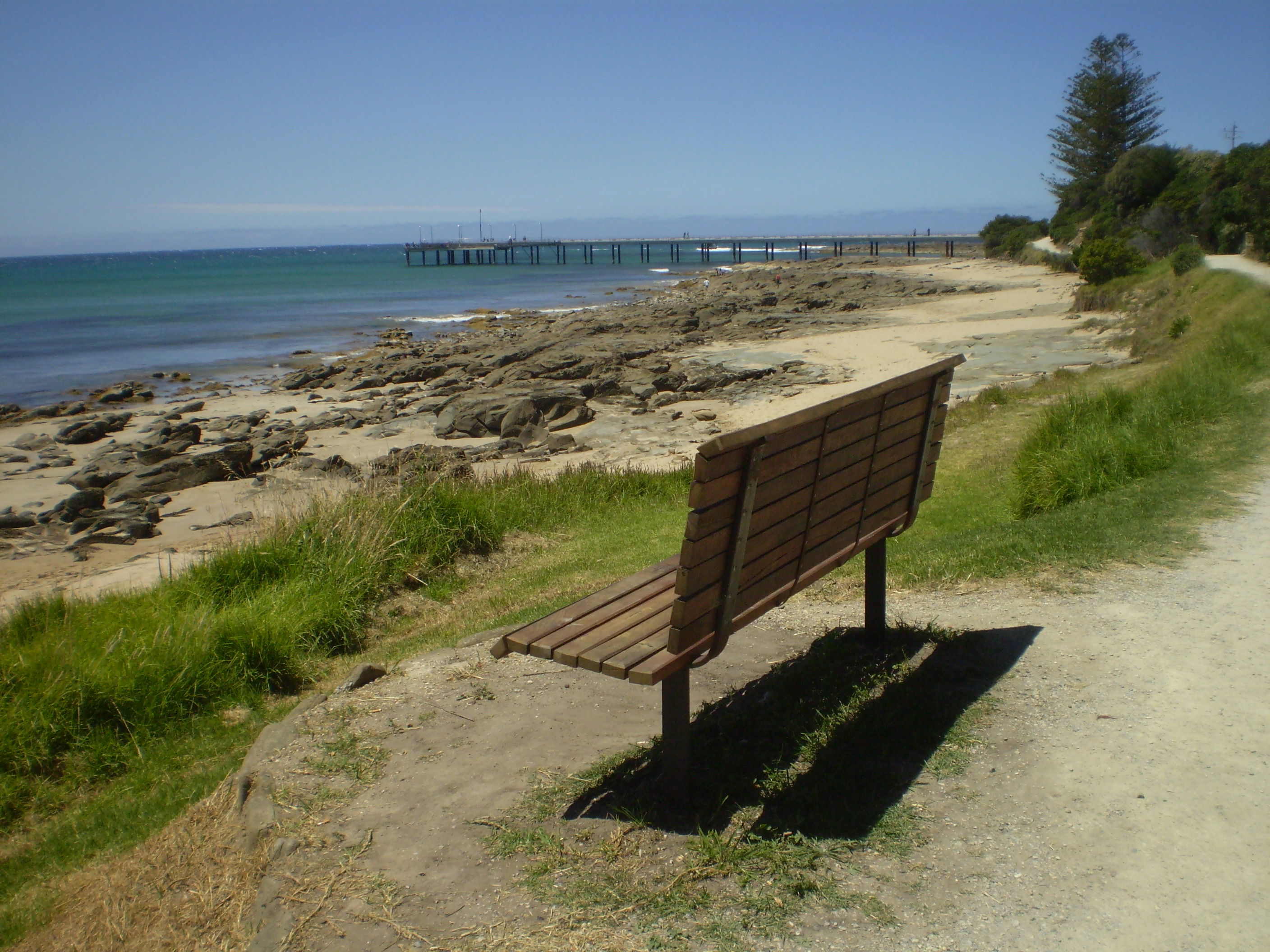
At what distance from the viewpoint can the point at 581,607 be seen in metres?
3.57

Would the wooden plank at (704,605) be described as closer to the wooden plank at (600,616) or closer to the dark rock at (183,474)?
the wooden plank at (600,616)

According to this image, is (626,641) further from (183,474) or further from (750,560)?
(183,474)

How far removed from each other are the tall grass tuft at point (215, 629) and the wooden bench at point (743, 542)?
9.36 ft

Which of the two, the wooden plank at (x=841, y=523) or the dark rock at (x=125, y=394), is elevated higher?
the wooden plank at (x=841, y=523)

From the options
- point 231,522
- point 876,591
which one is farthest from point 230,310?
point 876,591

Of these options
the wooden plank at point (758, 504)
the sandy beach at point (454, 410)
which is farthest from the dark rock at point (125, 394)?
the wooden plank at point (758, 504)

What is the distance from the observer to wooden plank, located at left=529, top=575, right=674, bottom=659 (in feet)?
10.5

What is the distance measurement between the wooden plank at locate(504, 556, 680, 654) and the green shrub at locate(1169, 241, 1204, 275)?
22.6 meters

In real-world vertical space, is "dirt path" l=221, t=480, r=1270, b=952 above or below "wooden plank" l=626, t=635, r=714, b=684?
below

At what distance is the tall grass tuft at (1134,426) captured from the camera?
7.34 meters

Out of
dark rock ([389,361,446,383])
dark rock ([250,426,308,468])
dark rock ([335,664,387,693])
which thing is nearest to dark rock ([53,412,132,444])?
dark rock ([250,426,308,468])

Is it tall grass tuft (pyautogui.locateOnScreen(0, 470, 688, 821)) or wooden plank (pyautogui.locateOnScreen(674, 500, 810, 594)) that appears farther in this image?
tall grass tuft (pyautogui.locateOnScreen(0, 470, 688, 821))

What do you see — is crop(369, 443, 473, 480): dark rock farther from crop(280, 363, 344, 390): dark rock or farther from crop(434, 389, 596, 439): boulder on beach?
crop(280, 363, 344, 390): dark rock

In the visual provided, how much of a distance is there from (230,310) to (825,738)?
180 ft
